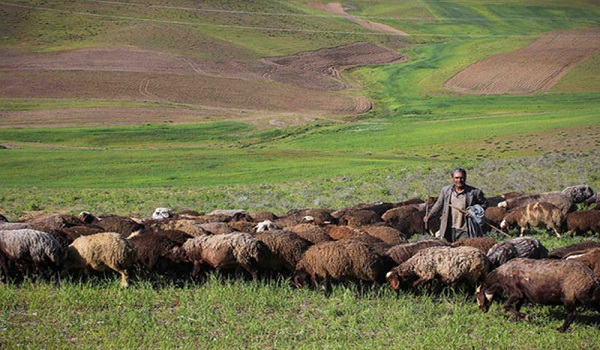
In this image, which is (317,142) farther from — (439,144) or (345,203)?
(345,203)

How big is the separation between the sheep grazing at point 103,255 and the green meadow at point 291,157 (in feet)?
0.91

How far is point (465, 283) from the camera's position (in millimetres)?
10883

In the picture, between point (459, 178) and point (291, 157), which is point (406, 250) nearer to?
point (459, 178)

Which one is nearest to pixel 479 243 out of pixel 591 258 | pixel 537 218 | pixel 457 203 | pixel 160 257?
pixel 457 203

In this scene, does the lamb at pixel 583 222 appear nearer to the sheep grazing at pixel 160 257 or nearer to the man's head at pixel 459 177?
the man's head at pixel 459 177

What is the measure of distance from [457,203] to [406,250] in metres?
1.92

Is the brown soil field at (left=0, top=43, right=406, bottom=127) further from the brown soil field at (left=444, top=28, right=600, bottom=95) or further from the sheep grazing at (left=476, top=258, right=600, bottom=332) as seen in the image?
the sheep grazing at (left=476, top=258, right=600, bottom=332)

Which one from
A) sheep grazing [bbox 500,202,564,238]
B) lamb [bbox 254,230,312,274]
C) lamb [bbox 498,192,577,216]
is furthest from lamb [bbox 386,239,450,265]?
lamb [bbox 498,192,577,216]

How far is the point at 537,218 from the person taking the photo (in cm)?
1803

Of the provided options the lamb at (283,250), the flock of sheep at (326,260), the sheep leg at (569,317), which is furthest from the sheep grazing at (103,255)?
the sheep leg at (569,317)

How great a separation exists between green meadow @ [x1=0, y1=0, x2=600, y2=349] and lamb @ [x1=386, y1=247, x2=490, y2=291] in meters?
0.27

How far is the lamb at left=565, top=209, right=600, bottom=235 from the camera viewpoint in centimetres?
1728

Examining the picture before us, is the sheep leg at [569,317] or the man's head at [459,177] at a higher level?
the man's head at [459,177]

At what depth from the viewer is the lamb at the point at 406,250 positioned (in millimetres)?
11672
